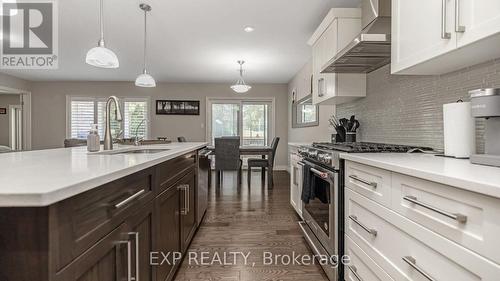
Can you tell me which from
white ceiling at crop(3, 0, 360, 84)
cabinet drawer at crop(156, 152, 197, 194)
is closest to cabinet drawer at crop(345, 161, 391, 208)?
cabinet drawer at crop(156, 152, 197, 194)

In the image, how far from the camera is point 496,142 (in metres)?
1.11

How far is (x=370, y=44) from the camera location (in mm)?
1834

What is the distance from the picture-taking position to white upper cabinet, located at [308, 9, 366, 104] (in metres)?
2.59

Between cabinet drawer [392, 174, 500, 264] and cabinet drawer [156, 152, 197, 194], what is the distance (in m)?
1.13

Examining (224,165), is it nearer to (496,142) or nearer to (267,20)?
(267,20)

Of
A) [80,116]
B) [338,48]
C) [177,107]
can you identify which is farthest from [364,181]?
[80,116]

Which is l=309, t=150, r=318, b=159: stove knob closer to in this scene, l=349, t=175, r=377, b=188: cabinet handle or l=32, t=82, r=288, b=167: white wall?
l=349, t=175, r=377, b=188: cabinet handle

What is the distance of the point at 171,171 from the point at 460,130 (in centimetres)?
159

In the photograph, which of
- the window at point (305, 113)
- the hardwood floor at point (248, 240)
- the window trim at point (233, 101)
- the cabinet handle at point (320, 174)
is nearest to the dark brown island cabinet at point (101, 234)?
the hardwood floor at point (248, 240)

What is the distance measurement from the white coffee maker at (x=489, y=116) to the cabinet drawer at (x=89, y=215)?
4.46 ft

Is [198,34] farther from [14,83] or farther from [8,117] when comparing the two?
[8,117]

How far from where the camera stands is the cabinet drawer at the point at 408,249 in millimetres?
773

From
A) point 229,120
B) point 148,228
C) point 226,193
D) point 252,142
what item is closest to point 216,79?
point 229,120

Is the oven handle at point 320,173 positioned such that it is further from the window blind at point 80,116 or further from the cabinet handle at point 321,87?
the window blind at point 80,116
